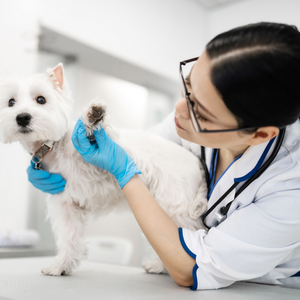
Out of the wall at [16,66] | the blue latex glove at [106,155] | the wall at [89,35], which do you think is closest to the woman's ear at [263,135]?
the blue latex glove at [106,155]

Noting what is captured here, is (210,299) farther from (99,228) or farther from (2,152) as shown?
(99,228)

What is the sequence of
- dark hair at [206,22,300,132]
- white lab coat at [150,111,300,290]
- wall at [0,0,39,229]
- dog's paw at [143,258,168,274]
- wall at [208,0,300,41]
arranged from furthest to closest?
wall at [208,0,300,41] < wall at [0,0,39,229] < dog's paw at [143,258,168,274] < white lab coat at [150,111,300,290] < dark hair at [206,22,300,132]

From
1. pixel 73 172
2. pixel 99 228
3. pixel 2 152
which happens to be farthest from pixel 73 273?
pixel 99 228

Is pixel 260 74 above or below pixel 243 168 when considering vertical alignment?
above

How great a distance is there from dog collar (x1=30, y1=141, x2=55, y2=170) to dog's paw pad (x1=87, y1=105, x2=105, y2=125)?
0.71 feet

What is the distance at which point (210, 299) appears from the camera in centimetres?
83

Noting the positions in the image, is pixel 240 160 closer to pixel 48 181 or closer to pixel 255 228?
pixel 255 228

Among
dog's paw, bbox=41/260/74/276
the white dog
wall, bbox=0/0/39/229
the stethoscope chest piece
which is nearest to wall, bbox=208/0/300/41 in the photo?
wall, bbox=0/0/39/229

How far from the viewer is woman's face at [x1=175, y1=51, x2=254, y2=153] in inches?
34.1

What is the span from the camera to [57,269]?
114cm

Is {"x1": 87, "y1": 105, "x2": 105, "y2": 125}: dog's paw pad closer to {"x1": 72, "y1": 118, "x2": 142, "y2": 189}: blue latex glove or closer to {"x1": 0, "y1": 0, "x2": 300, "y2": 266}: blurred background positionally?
{"x1": 72, "y1": 118, "x2": 142, "y2": 189}: blue latex glove

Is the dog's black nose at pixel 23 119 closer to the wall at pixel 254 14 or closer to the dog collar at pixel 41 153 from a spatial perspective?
the dog collar at pixel 41 153

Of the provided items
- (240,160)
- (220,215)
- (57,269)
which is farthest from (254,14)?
(57,269)

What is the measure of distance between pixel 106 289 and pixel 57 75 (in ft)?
2.61
